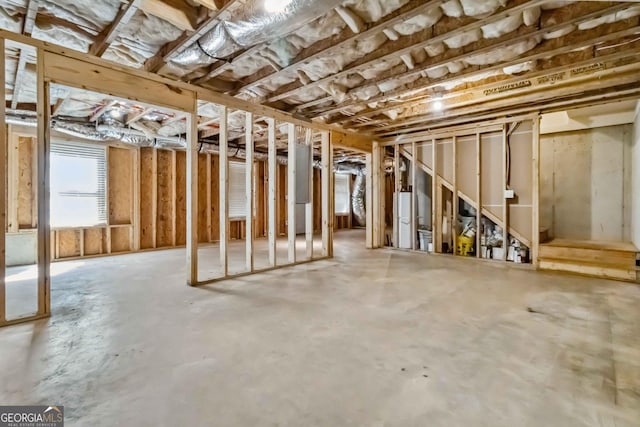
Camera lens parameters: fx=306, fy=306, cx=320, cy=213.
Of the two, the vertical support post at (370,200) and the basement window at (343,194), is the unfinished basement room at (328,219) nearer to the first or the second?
the vertical support post at (370,200)

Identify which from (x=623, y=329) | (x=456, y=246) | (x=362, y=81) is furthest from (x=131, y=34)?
(x=456, y=246)

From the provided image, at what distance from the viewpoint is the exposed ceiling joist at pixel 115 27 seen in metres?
2.24

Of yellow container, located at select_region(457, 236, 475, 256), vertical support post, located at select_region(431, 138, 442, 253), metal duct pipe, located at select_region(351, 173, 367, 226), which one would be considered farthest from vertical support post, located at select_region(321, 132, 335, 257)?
metal duct pipe, located at select_region(351, 173, 367, 226)

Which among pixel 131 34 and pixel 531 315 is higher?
pixel 131 34

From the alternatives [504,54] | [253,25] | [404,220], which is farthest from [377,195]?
[253,25]

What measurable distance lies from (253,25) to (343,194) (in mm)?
9752

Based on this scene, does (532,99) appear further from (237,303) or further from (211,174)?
(211,174)

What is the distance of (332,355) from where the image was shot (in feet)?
6.45

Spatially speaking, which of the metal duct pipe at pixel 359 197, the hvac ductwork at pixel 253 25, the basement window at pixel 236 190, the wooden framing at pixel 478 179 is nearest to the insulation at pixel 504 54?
the hvac ductwork at pixel 253 25

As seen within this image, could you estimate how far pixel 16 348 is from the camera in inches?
81.0

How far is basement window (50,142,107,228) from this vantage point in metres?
5.32

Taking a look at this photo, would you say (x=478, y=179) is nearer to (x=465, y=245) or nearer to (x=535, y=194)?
(x=535, y=194)

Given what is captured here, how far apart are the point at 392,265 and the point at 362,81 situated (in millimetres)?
2768

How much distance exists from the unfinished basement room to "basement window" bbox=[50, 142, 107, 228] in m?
0.03
